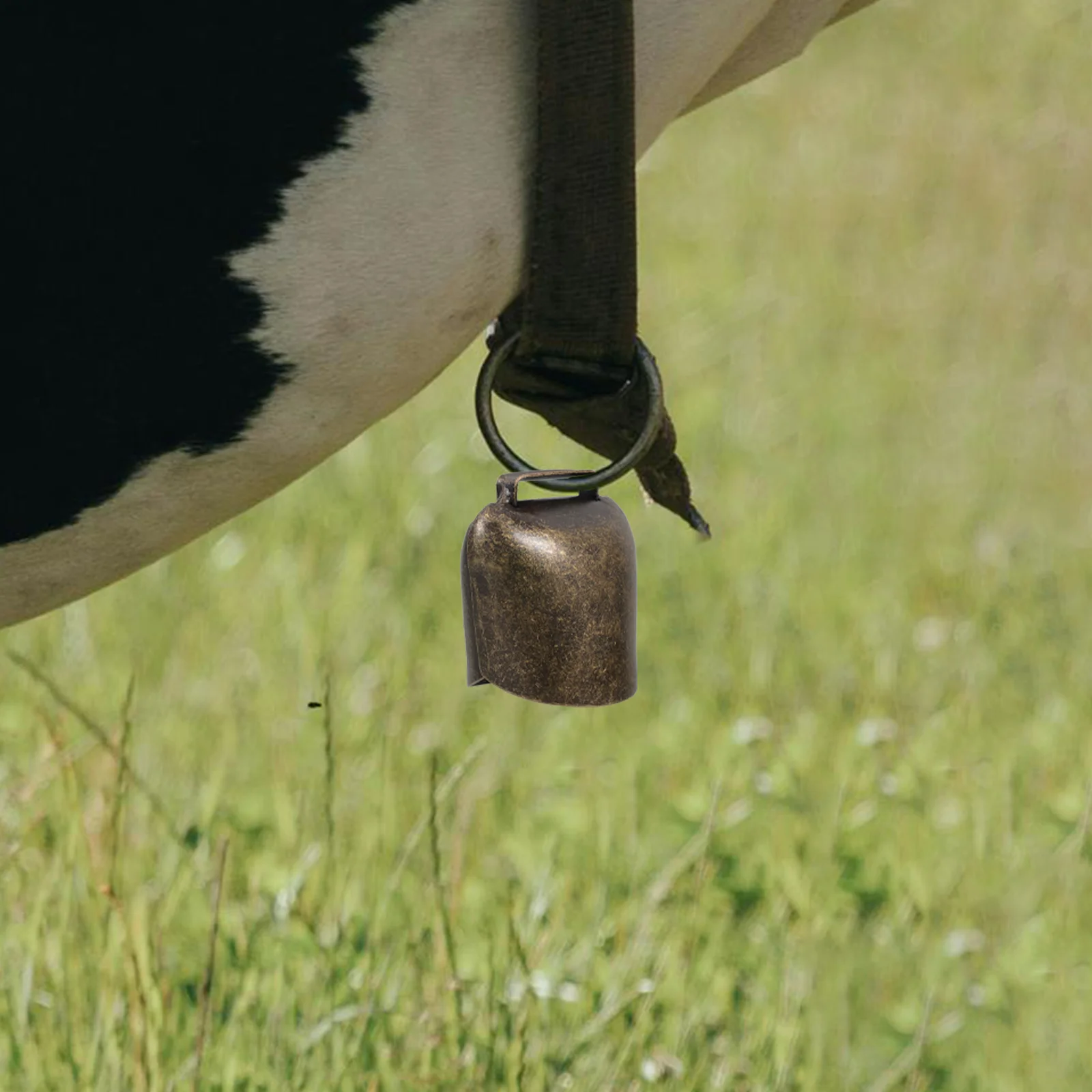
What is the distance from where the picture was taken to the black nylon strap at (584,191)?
1.00 metres

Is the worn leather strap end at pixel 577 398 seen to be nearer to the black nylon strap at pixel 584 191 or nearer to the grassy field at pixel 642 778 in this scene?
the black nylon strap at pixel 584 191

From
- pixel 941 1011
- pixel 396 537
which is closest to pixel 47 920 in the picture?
pixel 941 1011

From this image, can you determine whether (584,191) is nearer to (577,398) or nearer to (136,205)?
(577,398)

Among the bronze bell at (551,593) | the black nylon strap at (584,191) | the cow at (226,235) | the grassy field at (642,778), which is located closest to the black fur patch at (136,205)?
the cow at (226,235)

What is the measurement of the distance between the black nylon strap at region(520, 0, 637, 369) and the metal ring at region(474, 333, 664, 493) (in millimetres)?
14

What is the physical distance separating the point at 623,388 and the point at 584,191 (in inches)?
5.3

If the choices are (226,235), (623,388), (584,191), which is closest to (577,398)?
(623,388)

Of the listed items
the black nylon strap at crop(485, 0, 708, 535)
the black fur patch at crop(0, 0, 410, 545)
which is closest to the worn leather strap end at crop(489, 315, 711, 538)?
the black nylon strap at crop(485, 0, 708, 535)

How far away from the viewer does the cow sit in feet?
3.06

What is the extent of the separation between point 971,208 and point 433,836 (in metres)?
4.68

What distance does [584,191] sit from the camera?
1036 millimetres

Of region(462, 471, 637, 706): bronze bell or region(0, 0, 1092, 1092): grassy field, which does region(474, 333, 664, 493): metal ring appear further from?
region(0, 0, 1092, 1092): grassy field

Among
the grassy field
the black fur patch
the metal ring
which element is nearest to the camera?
the black fur patch

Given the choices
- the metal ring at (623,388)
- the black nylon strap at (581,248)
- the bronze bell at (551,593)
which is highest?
the black nylon strap at (581,248)
